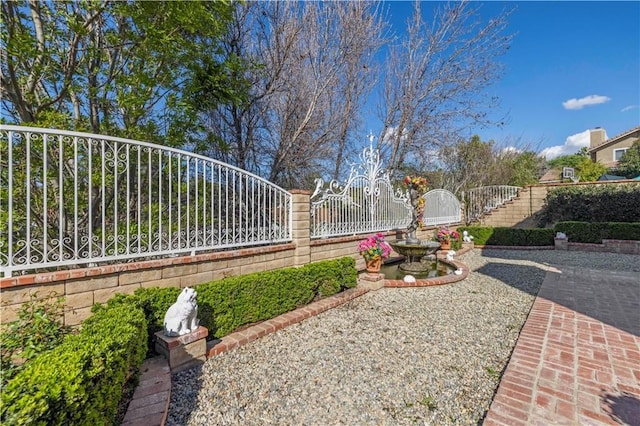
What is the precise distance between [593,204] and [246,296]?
14598 mm

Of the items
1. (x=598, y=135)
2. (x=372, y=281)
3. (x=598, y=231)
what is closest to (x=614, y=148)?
(x=598, y=135)

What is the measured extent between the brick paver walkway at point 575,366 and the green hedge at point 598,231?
6700 millimetres

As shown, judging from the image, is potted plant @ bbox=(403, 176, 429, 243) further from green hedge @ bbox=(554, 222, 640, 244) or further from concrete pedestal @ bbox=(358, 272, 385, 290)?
green hedge @ bbox=(554, 222, 640, 244)

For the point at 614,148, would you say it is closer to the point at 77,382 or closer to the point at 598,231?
the point at 598,231

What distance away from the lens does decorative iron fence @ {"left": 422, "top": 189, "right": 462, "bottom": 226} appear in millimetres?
11257

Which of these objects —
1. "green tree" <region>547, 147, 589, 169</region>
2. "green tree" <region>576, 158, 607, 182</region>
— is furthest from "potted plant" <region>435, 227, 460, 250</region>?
"green tree" <region>547, 147, 589, 169</region>

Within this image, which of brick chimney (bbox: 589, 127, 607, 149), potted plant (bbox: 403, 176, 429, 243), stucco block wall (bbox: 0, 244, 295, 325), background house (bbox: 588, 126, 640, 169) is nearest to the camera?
stucco block wall (bbox: 0, 244, 295, 325)

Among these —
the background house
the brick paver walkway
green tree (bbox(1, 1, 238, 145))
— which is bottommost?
the brick paver walkway

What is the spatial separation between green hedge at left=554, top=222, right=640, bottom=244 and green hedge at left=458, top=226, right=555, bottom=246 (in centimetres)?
55

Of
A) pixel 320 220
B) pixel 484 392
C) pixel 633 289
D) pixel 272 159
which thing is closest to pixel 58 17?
pixel 272 159

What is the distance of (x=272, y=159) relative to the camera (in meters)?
7.93

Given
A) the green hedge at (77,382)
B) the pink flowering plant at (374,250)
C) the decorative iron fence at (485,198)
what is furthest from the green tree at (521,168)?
the green hedge at (77,382)

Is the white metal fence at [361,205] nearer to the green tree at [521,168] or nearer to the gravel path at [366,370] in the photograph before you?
the gravel path at [366,370]

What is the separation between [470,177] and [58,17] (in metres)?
17.3
